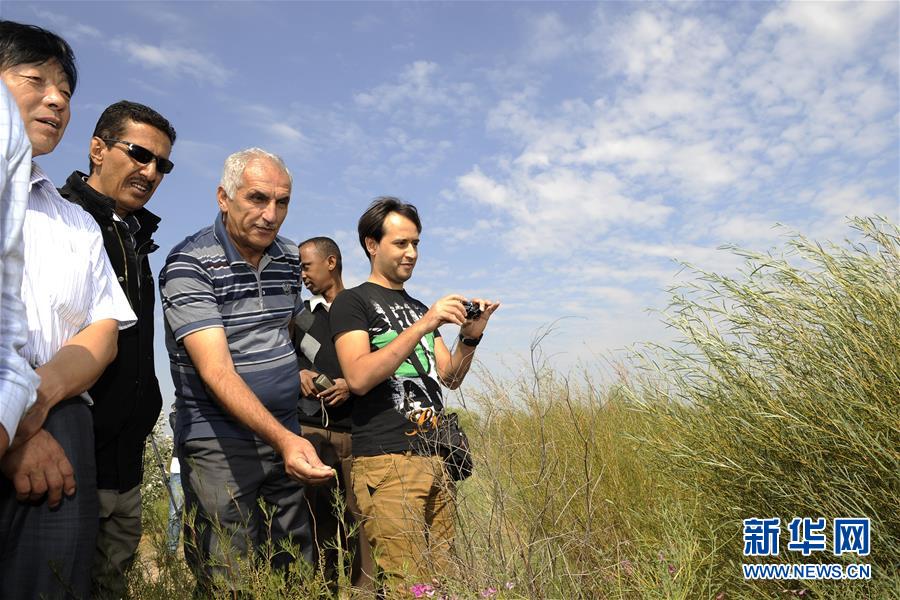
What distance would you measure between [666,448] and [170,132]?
2.73 m

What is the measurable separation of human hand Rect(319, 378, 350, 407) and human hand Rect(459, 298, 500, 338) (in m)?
0.72

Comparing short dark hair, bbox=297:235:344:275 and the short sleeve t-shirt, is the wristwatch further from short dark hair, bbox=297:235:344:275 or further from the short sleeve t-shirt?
short dark hair, bbox=297:235:344:275

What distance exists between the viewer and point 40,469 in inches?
56.1

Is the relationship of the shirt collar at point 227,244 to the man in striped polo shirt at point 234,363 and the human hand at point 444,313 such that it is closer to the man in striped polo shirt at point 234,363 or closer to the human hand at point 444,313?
the man in striped polo shirt at point 234,363

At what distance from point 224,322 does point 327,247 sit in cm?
195

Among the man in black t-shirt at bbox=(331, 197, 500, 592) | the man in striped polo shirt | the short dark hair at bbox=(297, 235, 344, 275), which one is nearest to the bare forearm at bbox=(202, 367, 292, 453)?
the man in striped polo shirt

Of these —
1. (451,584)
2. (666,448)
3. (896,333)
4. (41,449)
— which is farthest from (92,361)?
(896,333)

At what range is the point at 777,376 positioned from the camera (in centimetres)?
284

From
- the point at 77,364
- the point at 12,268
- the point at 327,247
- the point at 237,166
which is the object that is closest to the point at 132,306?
the point at 237,166

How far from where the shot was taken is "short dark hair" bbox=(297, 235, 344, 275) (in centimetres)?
423

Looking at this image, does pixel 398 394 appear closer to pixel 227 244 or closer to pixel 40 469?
pixel 227 244

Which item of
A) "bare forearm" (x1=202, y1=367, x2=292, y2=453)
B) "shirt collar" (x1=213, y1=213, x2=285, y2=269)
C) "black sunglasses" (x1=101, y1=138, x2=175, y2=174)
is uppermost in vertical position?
"black sunglasses" (x1=101, y1=138, x2=175, y2=174)

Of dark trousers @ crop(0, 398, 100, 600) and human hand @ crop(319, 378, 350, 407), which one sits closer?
dark trousers @ crop(0, 398, 100, 600)

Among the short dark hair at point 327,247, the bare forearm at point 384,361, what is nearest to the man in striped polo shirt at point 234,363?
the bare forearm at point 384,361
